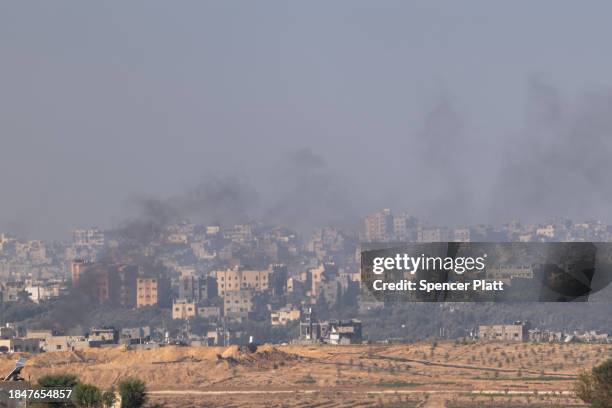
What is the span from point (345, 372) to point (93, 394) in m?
34.5

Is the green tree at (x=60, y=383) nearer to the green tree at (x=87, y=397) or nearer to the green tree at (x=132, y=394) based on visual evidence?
the green tree at (x=87, y=397)

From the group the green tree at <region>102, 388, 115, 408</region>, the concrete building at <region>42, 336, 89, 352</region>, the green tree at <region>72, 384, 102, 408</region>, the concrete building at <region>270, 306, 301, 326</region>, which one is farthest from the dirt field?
the concrete building at <region>270, 306, 301, 326</region>

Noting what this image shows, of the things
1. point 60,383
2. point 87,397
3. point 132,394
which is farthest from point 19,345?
point 87,397

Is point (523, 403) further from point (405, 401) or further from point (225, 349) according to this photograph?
point (225, 349)

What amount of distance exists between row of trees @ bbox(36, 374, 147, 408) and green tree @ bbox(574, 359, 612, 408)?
17160mm

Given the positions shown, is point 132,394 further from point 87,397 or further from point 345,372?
point 345,372

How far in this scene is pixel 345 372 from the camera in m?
105

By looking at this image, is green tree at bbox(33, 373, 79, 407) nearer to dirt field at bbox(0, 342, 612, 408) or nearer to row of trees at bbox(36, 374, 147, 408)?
row of trees at bbox(36, 374, 147, 408)

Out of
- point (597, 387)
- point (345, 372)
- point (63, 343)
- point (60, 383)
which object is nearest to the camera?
point (597, 387)

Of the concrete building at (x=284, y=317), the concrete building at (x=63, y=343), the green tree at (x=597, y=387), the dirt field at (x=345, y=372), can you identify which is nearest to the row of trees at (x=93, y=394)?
the dirt field at (x=345, y=372)

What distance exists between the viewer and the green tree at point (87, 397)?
232ft

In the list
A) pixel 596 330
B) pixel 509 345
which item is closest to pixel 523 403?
pixel 509 345

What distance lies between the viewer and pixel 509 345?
115m

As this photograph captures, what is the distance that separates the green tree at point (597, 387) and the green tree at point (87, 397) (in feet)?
56.3
